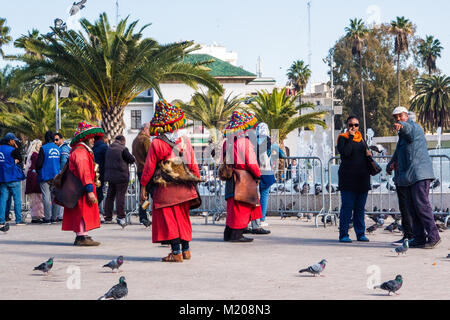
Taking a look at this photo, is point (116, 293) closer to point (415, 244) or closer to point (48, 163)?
point (415, 244)

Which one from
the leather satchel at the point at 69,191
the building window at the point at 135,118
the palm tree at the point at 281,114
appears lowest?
the leather satchel at the point at 69,191

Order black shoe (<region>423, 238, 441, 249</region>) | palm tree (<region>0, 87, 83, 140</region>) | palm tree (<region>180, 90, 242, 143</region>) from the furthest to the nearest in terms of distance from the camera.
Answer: palm tree (<region>180, 90, 242, 143</region>)
palm tree (<region>0, 87, 83, 140</region>)
black shoe (<region>423, 238, 441, 249</region>)

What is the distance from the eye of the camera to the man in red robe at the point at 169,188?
840cm

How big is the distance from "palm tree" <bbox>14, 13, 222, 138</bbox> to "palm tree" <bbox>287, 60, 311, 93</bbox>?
208ft

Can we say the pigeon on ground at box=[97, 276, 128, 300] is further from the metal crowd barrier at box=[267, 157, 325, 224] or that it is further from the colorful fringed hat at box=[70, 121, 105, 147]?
the metal crowd barrier at box=[267, 157, 325, 224]

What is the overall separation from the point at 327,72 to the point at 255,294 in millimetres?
63828

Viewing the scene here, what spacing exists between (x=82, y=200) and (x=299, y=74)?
77.7 metres

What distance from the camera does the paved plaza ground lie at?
6.38 m

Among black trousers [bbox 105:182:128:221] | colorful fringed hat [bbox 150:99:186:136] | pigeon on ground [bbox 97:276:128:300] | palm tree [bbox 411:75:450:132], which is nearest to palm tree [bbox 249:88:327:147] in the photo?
black trousers [bbox 105:182:128:221]

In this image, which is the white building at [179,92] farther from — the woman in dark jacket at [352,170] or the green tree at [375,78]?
the woman in dark jacket at [352,170]

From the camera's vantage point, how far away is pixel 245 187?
10453mm

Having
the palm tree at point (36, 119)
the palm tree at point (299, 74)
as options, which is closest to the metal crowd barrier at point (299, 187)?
the palm tree at point (36, 119)

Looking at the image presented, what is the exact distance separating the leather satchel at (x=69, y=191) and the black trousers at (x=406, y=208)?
4579 mm
